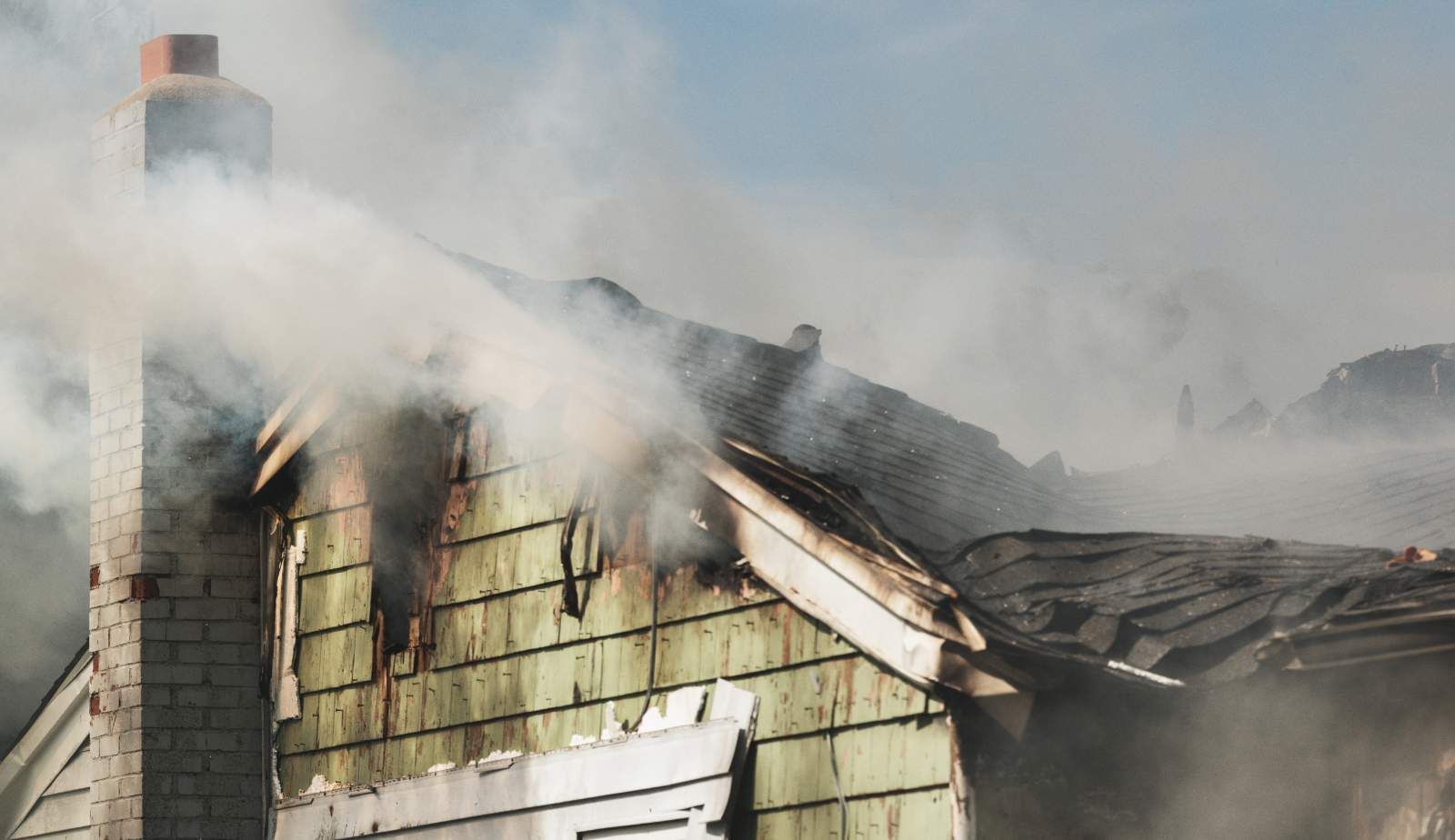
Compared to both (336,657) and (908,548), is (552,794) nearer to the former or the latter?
(336,657)

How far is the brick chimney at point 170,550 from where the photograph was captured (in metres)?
9.59

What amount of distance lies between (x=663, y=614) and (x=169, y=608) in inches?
135

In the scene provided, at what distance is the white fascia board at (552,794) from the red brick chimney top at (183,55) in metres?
4.34

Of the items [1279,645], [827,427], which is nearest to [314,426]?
[827,427]

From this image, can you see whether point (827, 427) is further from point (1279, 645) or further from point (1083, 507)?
point (1279, 645)

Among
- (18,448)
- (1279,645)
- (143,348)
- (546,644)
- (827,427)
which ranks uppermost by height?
(18,448)

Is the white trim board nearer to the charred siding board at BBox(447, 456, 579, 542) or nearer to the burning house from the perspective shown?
the burning house

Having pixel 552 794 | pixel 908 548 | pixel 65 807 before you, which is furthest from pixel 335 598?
pixel 908 548

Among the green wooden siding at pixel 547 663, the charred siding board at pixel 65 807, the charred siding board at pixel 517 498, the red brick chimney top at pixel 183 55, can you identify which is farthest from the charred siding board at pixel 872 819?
the red brick chimney top at pixel 183 55

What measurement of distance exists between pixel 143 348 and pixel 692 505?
12.8 ft

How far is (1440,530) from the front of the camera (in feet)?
29.6

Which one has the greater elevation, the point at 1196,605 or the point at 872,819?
the point at 1196,605

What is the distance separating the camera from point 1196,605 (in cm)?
644

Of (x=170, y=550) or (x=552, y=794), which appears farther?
(x=170, y=550)
